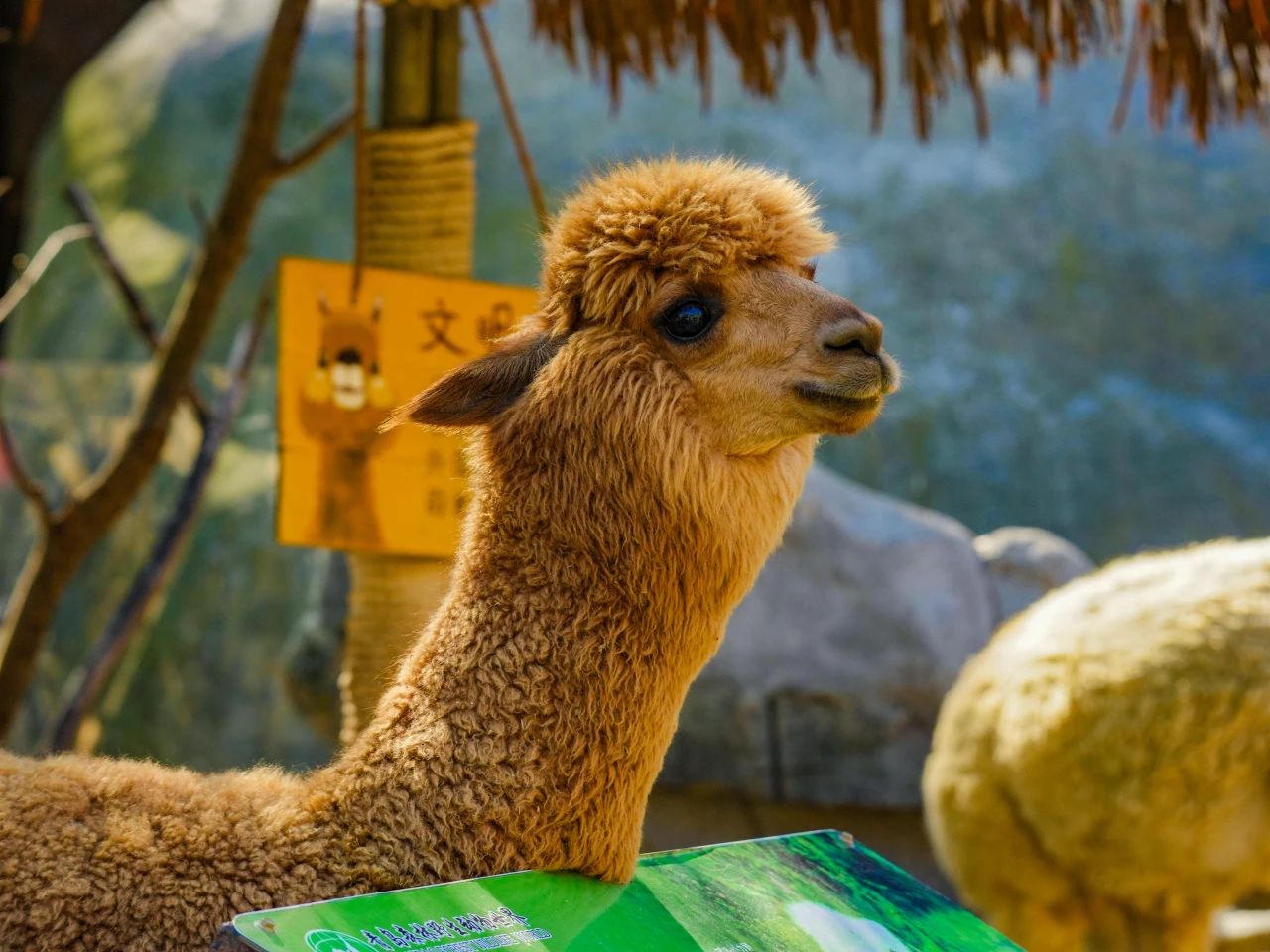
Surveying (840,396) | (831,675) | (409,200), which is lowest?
(831,675)

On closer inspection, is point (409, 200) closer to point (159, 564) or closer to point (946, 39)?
point (946, 39)

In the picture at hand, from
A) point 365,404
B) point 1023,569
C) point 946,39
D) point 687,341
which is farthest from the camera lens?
point 1023,569

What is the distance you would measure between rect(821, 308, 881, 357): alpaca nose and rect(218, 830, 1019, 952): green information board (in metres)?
0.69

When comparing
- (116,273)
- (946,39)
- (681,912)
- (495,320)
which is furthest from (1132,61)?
(116,273)

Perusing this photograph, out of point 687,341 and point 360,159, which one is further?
point 360,159

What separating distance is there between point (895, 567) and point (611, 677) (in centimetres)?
496

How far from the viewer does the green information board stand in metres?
1.36

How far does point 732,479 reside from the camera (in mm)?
1764

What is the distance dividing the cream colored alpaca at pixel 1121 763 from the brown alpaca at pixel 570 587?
2667 mm

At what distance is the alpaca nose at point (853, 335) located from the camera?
5.74 ft

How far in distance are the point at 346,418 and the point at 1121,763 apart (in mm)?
2574

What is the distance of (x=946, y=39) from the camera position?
332 centimetres

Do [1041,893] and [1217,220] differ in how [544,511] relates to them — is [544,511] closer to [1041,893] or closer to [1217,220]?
[1041,893]

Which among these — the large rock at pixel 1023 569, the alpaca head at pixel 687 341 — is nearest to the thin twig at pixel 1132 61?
the alpaca head at pixel 687 341
